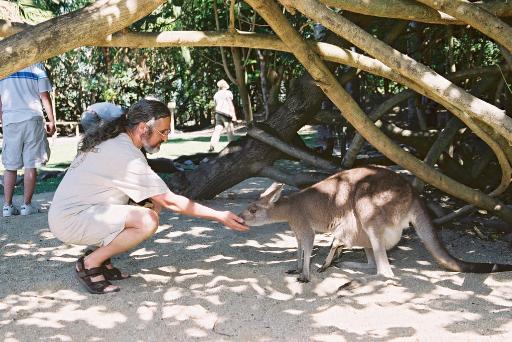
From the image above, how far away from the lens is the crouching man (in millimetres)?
3625

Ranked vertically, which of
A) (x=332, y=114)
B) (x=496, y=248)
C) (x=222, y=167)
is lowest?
(x=496, y=248)

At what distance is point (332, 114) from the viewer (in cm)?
613

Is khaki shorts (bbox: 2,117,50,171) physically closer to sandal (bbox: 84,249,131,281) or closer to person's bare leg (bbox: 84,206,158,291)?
sandal (bbox: 84,249,131,281)

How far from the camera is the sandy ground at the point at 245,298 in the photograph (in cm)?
303

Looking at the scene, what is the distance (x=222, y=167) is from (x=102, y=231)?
268 cm

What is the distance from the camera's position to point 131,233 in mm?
3668

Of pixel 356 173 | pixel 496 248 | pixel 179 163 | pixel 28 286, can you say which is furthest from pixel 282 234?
pixel 179 163

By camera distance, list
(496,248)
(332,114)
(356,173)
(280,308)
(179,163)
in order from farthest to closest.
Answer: (179,163) → (332,114) → (496,248) → (356,173) → (280,308)

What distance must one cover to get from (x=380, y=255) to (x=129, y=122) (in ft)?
6.10

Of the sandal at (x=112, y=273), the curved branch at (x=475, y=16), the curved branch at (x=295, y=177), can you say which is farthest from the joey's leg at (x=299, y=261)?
the curved branch at (x=475, y=16)

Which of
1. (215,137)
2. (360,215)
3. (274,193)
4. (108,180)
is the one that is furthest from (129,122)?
(215,137)

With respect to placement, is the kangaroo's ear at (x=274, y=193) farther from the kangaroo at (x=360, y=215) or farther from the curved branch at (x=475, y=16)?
the curved branch at (x=475, y=16)

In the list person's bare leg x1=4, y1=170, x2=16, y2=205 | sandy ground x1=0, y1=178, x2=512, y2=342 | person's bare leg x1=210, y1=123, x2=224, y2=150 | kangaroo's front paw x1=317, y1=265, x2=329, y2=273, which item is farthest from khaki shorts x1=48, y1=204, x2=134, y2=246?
person's bare leg x1=210, y1=123, x2=224, y2=150

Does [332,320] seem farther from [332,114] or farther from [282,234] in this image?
[332,114]
